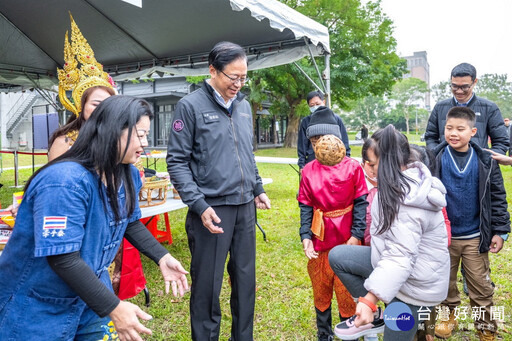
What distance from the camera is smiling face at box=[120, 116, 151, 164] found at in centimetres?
118

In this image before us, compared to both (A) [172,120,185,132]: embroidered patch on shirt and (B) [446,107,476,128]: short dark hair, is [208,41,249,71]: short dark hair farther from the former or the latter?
(B) [446,107,476,128]: short dark hair

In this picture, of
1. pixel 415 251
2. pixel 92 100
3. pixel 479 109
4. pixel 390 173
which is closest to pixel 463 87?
pixel 479 109

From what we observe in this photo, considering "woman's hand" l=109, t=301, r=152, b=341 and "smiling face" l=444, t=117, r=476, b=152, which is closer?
"woman's hand" l=109, t=301, r=152, b=341

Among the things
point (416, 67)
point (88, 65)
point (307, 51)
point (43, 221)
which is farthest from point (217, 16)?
point (416, 67)

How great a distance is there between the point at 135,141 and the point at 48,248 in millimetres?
413

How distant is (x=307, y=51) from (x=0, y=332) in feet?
15.4

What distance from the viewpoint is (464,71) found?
270 centimetres

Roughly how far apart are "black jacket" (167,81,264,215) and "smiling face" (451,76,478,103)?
5.95 feet

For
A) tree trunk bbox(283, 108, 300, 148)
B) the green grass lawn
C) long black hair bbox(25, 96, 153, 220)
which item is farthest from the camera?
tree trunk bbox(283, 108, 300, 148)

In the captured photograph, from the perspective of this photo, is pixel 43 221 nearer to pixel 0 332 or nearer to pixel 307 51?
pixel 0 332

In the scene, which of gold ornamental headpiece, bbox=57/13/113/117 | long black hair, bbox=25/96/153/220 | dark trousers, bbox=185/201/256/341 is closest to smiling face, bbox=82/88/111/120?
gold ornamental headpiece, bbox=57/13/113/117

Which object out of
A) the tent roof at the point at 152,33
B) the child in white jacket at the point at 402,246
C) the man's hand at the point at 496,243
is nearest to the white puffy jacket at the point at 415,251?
the child in white jacket at the point at 402,246

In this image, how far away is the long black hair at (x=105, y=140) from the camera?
45.3 inches

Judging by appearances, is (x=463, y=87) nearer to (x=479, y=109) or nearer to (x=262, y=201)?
(x=479, y=109)
